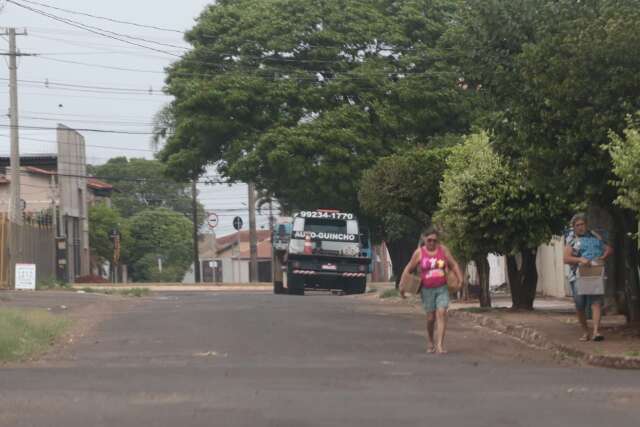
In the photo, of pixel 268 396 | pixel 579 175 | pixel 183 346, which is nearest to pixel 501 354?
pixel 579 175

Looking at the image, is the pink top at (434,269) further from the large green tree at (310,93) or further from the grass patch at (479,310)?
the large green tree at (310,93)

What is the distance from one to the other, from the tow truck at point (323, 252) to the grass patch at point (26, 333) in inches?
820

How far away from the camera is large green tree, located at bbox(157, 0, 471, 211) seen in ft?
146

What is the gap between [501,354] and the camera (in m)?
17.7

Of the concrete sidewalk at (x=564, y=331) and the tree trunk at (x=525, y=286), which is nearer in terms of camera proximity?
the concrete sidewalk at (x=564, y=331)

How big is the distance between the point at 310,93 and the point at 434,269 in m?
28.2

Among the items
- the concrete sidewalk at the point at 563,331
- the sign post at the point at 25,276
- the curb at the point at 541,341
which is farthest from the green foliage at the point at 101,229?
the curb at the point at 541,341

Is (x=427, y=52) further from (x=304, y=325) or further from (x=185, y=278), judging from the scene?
(x=185, y=278)

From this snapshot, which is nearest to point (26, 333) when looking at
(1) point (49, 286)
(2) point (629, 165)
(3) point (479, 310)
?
(2) point (629, 165)

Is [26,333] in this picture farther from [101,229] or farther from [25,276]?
[101,229]

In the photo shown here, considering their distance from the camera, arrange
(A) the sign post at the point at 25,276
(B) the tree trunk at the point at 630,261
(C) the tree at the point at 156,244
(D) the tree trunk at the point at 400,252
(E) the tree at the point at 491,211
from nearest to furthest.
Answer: (B) the tree trunk at the point at 630,261 → (E) the tree at the point at 491,211 → (A) the sign post at the point at 25,276 → (D) the tree trunk at the point at 400,252 → (C) the tree at the point at 156,244

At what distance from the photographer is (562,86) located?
17.6 meters

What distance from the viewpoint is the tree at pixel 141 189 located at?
342ft

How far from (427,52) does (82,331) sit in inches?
1044
